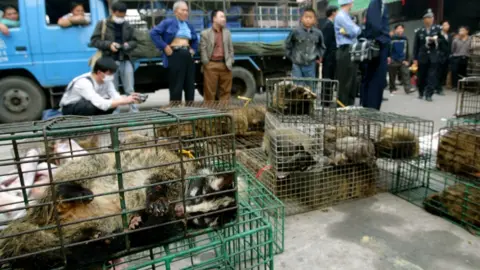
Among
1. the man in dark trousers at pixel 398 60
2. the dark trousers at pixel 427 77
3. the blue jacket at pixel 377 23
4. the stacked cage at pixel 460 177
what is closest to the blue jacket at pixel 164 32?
the blue jacket at pixel 377 23

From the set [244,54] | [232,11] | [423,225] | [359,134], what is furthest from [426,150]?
[232,11]

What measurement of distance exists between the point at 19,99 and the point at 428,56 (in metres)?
8.18

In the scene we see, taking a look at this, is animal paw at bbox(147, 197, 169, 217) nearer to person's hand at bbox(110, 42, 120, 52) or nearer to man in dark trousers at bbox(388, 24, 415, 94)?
person's hand at bbox(110, 42, 120, 52)

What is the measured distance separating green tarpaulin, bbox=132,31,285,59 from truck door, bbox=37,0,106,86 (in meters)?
0.80

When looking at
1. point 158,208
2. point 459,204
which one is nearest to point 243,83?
point 459,204

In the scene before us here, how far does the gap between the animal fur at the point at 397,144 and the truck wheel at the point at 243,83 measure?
13.4 feet

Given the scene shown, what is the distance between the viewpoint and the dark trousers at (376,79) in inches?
201

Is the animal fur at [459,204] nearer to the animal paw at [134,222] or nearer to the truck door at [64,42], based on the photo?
the animal paw at [134,222]

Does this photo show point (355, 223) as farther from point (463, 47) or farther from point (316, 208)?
point (463, 47)

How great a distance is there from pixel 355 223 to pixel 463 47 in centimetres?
832

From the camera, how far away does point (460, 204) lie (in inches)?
101

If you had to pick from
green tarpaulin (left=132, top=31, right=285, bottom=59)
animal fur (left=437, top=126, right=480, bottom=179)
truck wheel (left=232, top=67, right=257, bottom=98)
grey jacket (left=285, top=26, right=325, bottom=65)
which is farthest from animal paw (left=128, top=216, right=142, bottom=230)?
truck wheel (left=232, top=67, right=257, bottom=98)

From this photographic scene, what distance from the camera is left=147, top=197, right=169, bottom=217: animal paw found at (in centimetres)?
140

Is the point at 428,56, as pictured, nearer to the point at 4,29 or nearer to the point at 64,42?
the point at 64,42
